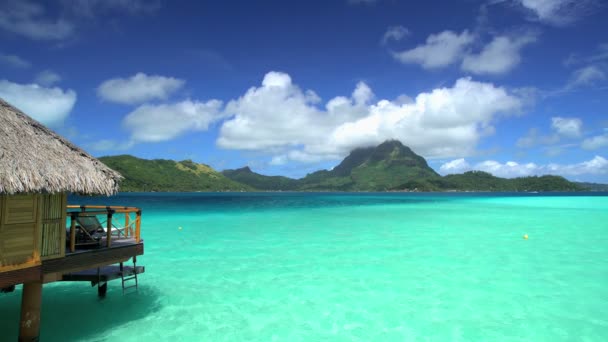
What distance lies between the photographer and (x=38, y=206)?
22.6 ft

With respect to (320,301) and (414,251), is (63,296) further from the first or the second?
(414,251)

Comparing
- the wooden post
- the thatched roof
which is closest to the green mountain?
the thatched roof

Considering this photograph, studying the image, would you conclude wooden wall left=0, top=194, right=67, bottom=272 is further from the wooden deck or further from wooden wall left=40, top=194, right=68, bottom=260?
the wooden deck

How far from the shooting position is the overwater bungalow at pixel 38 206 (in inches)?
251

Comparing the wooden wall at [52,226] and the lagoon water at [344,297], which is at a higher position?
the wooden wall at [52,226]

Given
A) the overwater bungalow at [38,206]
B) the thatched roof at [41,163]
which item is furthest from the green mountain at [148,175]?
the overwater bungalow at [38,206]

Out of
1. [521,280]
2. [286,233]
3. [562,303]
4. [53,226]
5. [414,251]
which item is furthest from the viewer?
[286,233]

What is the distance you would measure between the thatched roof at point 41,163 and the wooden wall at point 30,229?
449 mm

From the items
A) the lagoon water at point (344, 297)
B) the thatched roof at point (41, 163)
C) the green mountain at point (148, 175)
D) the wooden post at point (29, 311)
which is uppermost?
the green mountain at point (148, 175)

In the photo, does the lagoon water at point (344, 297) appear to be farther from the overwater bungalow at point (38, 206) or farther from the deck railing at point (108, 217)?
the deck railing at point (108, 217)

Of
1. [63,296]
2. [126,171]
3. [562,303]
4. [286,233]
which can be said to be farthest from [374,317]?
[126,171]

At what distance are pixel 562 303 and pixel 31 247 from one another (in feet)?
44.4

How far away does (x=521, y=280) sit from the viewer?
12594 millimetres

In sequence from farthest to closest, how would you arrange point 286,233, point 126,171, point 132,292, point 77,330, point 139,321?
point 126,171 → point 286,233 → point 132,292 → point 139,321 → point 77,330
